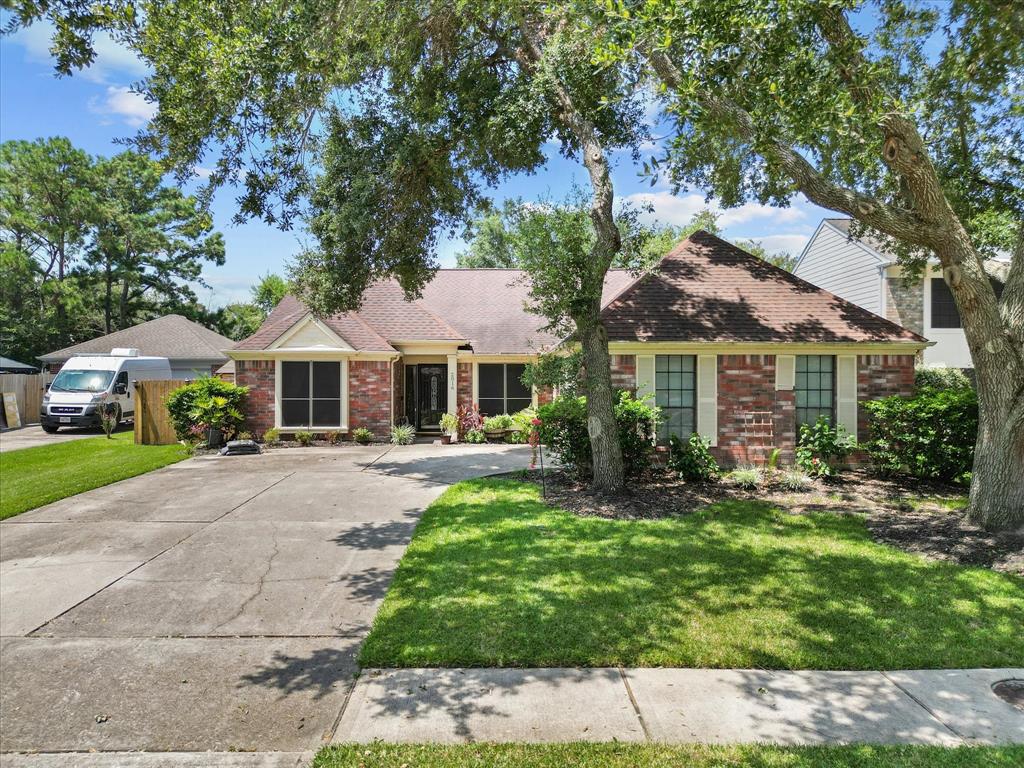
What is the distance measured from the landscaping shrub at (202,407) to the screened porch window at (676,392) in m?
11.1

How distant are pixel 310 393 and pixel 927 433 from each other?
14.3m

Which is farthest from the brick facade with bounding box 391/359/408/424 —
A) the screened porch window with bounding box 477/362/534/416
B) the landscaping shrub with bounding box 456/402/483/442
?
the screened porch window with bounding box 477/362/534/416

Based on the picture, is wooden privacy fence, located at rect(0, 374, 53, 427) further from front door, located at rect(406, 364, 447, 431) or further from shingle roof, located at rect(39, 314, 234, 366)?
front door, located at rect(406, 364, 447, 431)

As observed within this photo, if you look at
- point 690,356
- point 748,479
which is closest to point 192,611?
point 748,479

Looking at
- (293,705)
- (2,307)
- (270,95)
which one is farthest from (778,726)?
(2,307)

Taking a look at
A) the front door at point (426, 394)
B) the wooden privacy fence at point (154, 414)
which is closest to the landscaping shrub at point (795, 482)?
the front door at point (426, 394)

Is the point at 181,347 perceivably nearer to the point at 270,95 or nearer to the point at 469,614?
the point at 270,95

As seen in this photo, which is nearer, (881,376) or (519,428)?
(881,376)

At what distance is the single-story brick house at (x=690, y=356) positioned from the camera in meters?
11.7

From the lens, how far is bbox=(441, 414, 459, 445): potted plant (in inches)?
659

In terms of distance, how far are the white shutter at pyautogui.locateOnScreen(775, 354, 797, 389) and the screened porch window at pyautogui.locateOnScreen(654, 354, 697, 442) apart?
1.64 meters

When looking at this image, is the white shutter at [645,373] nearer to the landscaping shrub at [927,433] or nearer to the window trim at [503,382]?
the landscaping shrub at [927,433]

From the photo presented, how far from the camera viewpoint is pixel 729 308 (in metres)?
12.4

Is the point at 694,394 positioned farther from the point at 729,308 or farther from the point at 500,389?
the point at 500,389
